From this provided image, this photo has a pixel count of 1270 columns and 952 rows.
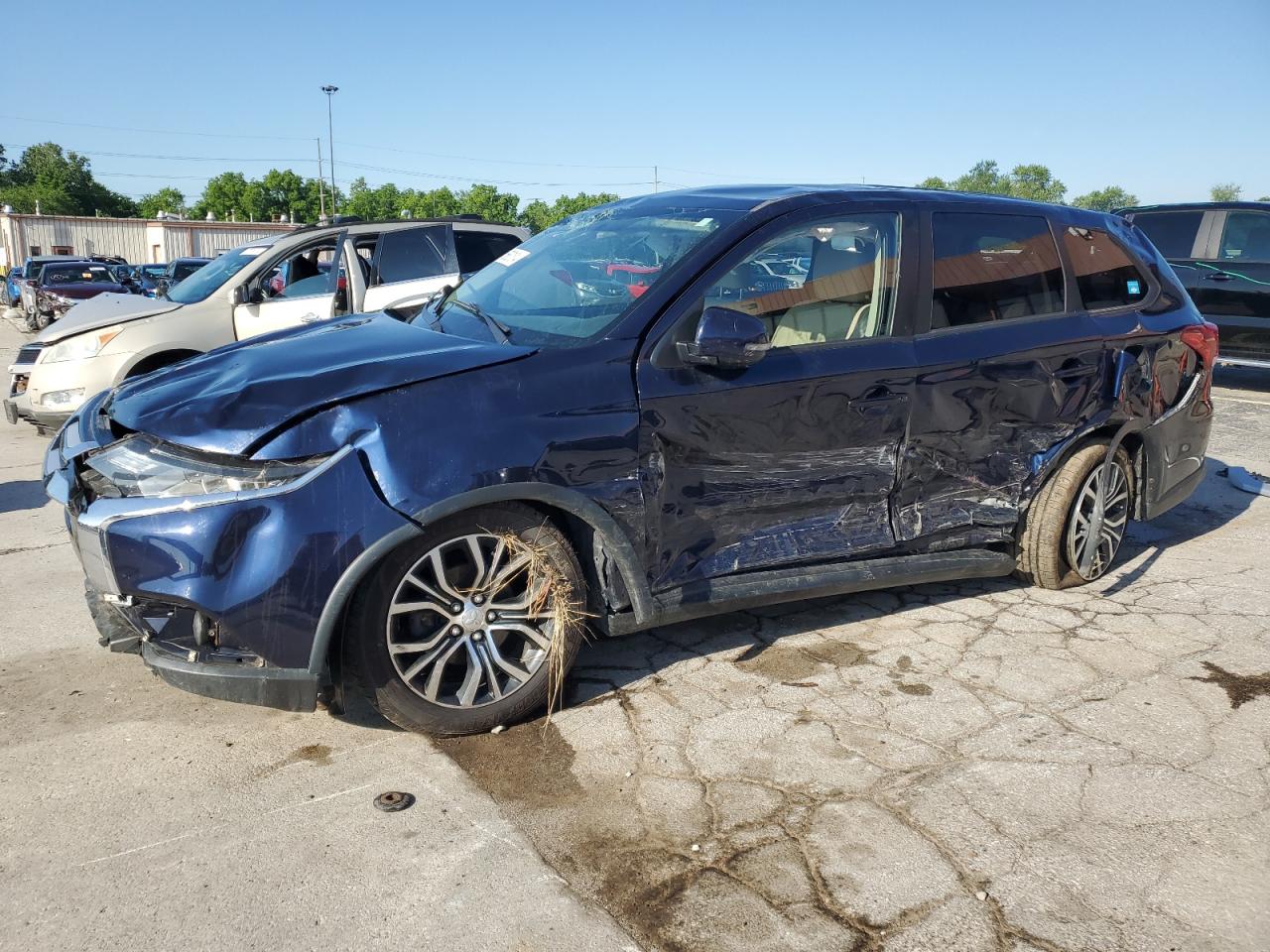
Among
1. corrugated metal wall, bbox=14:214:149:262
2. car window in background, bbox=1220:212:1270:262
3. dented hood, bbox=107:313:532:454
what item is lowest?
dented hood, bbox=107:313:532:454

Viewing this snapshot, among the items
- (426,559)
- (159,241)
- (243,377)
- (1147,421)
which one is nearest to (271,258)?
(243,377)

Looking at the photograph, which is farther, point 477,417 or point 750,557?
point 750,557

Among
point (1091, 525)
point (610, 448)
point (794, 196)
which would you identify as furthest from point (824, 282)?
point (1091, 525)

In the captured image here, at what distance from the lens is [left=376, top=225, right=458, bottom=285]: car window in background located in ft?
28.8

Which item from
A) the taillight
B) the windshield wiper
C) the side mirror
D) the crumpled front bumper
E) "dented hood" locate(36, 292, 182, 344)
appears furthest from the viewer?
"dented hood" locate(36, 292, 182, 344)

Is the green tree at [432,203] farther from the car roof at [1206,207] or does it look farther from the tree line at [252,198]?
the car roof at [1206,207]

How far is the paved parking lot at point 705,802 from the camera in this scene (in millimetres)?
2457

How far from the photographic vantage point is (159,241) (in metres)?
59.6

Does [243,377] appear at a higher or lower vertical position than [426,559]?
higher

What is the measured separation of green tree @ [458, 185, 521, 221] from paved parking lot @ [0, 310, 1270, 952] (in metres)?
83.9

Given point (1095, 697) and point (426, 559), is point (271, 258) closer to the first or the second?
point (426, 559)

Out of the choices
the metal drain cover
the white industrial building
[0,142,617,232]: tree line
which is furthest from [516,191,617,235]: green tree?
the metal drain cover

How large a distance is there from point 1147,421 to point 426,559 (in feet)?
12.1

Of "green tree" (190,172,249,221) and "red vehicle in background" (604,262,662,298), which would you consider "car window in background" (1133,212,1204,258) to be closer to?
"red vehicle in background" (604,262,662,298)
